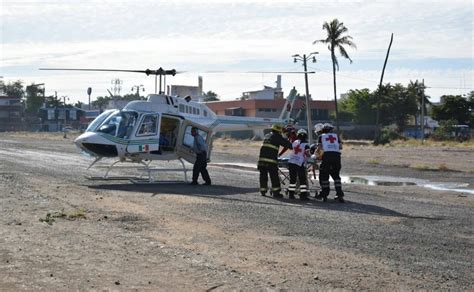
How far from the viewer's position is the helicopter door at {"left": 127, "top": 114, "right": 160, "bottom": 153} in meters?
22.3

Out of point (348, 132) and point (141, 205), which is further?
point (348, 132)

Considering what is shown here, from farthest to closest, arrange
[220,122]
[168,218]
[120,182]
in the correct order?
[220,122] < [120,182] < [168,218]

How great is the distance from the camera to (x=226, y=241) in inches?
433

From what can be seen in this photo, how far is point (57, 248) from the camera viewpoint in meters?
10.2

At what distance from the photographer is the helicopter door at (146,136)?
73.1 feet

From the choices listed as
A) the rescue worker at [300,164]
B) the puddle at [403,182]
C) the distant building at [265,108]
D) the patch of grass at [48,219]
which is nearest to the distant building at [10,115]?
the distant building at [265,108]

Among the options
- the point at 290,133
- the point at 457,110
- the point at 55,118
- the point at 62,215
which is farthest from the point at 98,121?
the point at 55,118

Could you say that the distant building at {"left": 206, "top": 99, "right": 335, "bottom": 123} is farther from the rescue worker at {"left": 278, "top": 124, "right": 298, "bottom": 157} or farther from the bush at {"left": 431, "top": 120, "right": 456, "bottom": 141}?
the rescue worker at {"left": 278, "top": 124, "right": 298, "bottom": 157}

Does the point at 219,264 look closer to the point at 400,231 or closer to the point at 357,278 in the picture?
the point at 357,278

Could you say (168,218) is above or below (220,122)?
below

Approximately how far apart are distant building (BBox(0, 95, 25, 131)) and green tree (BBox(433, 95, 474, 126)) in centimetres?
9732

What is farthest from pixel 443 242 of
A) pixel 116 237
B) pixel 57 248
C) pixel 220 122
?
pixel 220 122

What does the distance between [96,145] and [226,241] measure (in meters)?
11.6

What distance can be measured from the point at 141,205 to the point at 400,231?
5.80 metres
